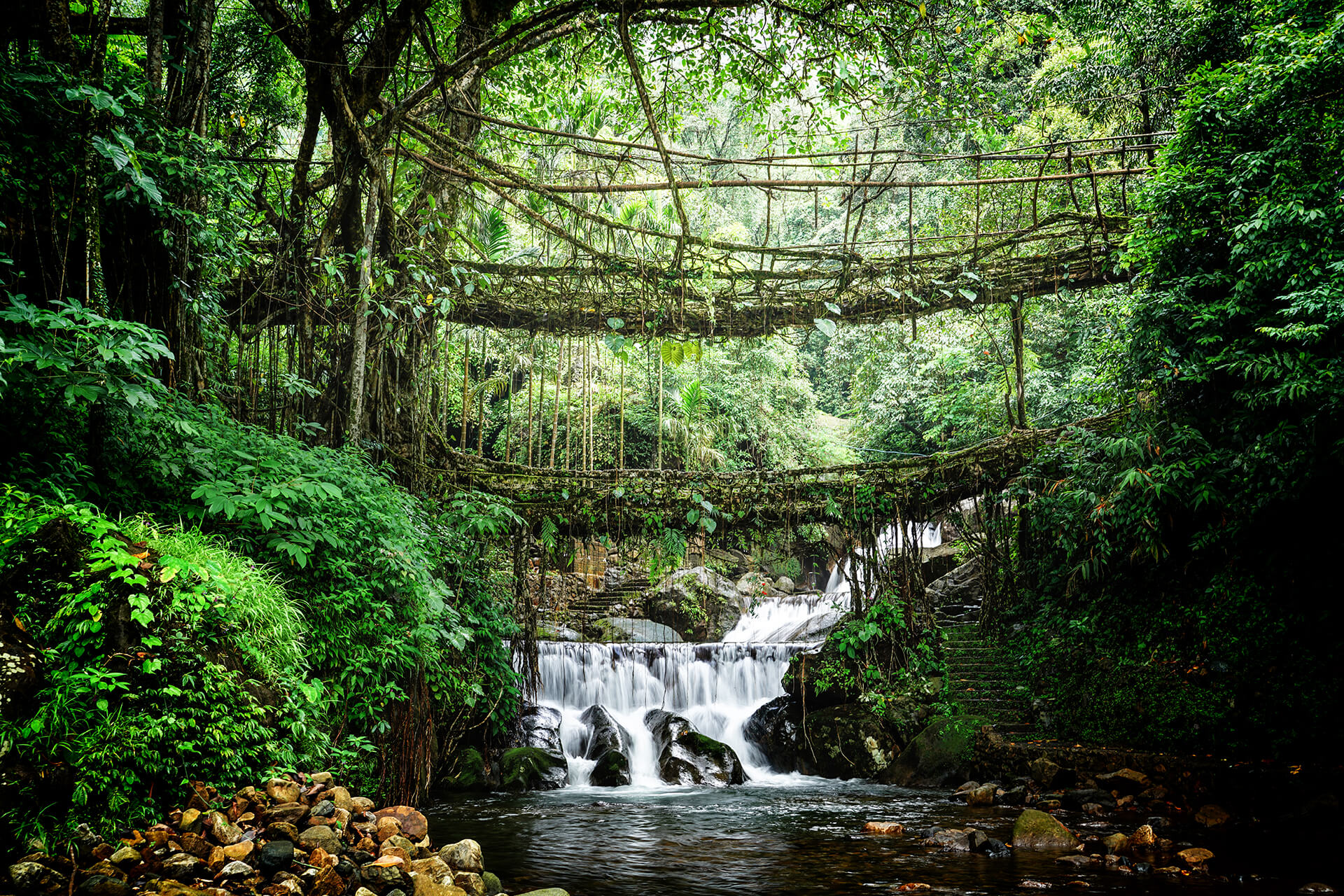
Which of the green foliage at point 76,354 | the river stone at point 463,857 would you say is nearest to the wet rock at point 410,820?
the river stone at point 463,857

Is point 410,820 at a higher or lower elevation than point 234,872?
lower

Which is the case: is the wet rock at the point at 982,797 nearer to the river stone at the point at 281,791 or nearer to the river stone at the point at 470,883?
the river stone at the point at 470,883

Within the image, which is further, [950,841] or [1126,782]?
[1126,782]

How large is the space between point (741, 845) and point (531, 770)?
12.3 ft

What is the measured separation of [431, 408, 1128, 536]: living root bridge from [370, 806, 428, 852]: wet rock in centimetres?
537

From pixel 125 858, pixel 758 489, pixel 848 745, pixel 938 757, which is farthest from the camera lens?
pixel 758 489

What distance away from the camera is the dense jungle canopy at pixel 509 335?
419 centimetres

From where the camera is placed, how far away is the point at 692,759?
1044cm

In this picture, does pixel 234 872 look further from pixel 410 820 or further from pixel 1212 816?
pixel 1212 816

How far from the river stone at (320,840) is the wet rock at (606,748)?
6.61m

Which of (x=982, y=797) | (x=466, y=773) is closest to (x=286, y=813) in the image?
(x=466, y=773)

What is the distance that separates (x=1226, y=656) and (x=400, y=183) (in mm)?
10268

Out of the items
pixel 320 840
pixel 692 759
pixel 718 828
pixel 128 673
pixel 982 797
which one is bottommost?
pixel 692 759

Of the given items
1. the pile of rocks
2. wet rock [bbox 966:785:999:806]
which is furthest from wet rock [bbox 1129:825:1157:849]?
the pile of rocks
